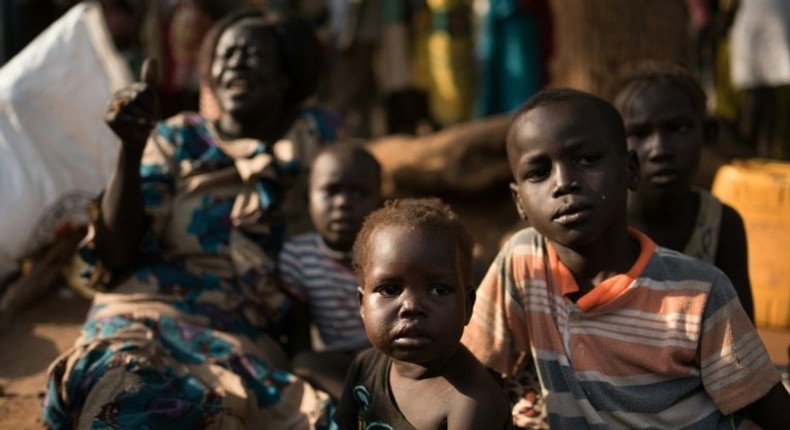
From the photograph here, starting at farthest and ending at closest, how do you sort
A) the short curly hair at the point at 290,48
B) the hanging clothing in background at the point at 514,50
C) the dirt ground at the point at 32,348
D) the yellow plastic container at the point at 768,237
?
the hanging clothing in background at the point at 514,50, the yellow plastic container at the point at 768,237, the short curly hair at the point at 290,48, the dirt ground at the point at 32,348

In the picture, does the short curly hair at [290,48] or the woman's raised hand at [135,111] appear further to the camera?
the short curly hair at [290,48]

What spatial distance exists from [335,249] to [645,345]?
1.28 metres

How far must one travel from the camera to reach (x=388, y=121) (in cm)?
705

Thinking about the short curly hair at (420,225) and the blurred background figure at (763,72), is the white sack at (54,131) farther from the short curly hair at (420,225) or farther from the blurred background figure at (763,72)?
the blurred background figure at (763,72)

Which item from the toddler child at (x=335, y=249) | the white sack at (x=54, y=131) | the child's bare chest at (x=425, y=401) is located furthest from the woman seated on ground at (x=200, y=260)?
the white sack at (x=54, y=131)

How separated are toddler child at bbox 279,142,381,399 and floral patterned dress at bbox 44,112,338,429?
104mm

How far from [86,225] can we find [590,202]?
2.64m

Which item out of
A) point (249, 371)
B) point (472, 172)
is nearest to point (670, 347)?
point (249, 371)

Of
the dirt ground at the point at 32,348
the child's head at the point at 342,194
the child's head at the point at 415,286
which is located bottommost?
the dirt ground at the point at 32,348

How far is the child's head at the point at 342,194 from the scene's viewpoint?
3.16m

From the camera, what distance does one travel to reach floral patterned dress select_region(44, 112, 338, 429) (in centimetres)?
263

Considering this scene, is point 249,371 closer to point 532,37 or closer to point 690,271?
point 690,271

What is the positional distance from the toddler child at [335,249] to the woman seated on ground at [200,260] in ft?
0.35

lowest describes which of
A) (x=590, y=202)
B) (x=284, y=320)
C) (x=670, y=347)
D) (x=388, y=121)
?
(x=388, y=121)
